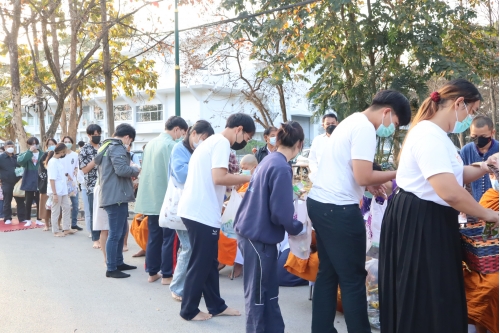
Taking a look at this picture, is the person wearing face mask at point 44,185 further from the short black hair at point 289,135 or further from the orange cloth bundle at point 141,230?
the short black hair at point 289,135

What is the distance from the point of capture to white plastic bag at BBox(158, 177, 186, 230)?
506cm

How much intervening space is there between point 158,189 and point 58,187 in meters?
4.23

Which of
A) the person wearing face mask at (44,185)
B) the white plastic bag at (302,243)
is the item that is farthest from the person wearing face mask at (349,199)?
the person wearing face mask at (44,185)

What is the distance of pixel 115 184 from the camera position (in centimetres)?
621

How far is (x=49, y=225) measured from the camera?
10750 millimetres

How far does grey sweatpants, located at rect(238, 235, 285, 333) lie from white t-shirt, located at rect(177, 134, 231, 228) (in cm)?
63

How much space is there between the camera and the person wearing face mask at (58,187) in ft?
30.7

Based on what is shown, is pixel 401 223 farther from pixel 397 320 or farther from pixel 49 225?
pixel 49 225

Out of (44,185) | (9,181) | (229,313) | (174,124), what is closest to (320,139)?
(174,124)

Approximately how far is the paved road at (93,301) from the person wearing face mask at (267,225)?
73 centimetres

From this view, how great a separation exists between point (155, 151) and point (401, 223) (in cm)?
361

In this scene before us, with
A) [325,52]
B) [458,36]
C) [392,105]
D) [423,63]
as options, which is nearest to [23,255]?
[392,105]

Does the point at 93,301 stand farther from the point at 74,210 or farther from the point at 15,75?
the point at 15,75

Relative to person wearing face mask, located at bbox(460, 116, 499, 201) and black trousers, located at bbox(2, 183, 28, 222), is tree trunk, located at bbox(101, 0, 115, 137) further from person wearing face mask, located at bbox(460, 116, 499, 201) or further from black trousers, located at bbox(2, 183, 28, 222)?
person wearing face mask, located at bbox(460, 116, 499, 201)
